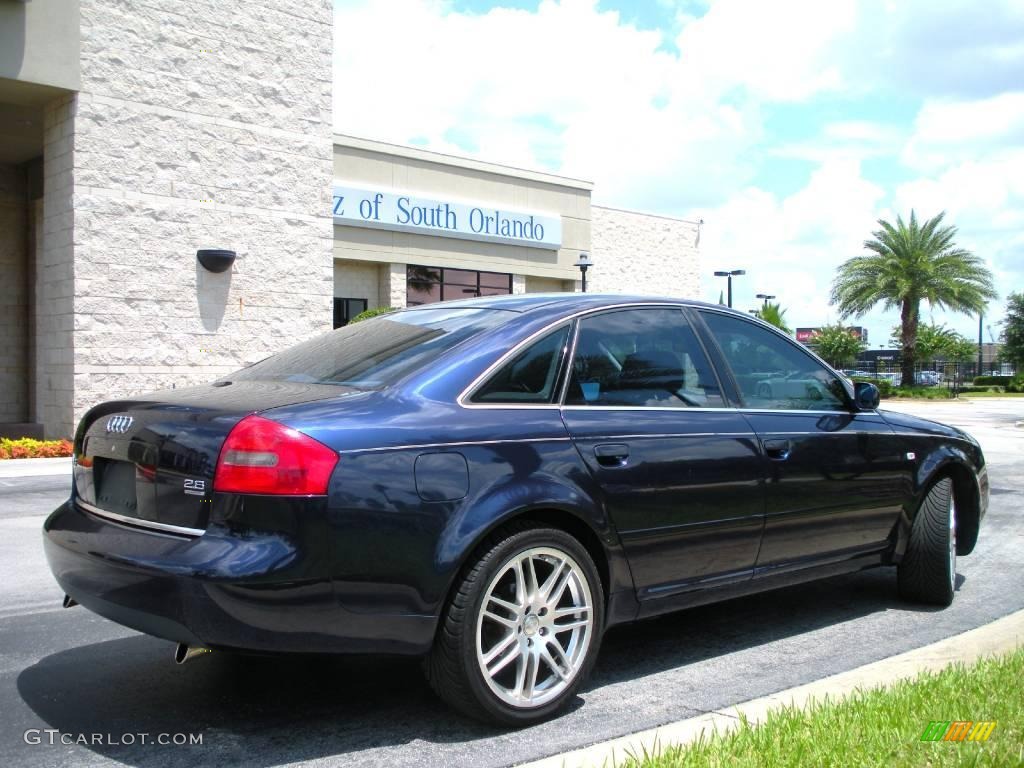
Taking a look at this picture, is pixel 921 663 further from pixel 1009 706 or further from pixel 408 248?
pixel 408 248

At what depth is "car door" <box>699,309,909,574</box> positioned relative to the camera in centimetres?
472

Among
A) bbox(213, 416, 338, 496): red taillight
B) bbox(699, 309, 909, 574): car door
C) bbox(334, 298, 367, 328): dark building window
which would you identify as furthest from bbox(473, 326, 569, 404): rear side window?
bbox(334, 298, 367, 328): dark building window

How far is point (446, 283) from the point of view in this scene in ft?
89.6

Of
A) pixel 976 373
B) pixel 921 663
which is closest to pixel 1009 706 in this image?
pixel 921 663

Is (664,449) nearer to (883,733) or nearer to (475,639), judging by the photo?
(475,639)

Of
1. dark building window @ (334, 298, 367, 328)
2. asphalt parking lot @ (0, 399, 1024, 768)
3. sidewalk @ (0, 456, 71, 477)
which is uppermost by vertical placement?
dark building window @ (334, 298, 367, 328)

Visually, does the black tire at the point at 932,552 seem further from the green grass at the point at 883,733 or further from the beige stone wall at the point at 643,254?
the beige stone wall at the point at 643,254

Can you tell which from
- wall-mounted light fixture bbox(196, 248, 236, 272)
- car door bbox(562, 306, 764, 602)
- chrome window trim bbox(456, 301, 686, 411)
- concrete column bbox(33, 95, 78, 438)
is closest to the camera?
chrome window trim bbox(456, 301, 686, 411)

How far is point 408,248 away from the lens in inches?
1031

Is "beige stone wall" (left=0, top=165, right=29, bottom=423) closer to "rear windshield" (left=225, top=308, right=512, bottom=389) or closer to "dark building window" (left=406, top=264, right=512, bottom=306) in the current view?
"dark building window" (left=406, top=264, right=512, bottom=306)

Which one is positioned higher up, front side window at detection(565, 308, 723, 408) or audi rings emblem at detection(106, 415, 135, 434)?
front side window at detection(565, 308, 723, 408)

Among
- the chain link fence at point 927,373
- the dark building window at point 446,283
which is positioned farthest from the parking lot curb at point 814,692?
the chain link fence at point 927,373

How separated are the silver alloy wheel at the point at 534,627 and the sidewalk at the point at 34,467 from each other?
9592mm

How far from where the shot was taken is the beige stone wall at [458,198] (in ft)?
81.8
